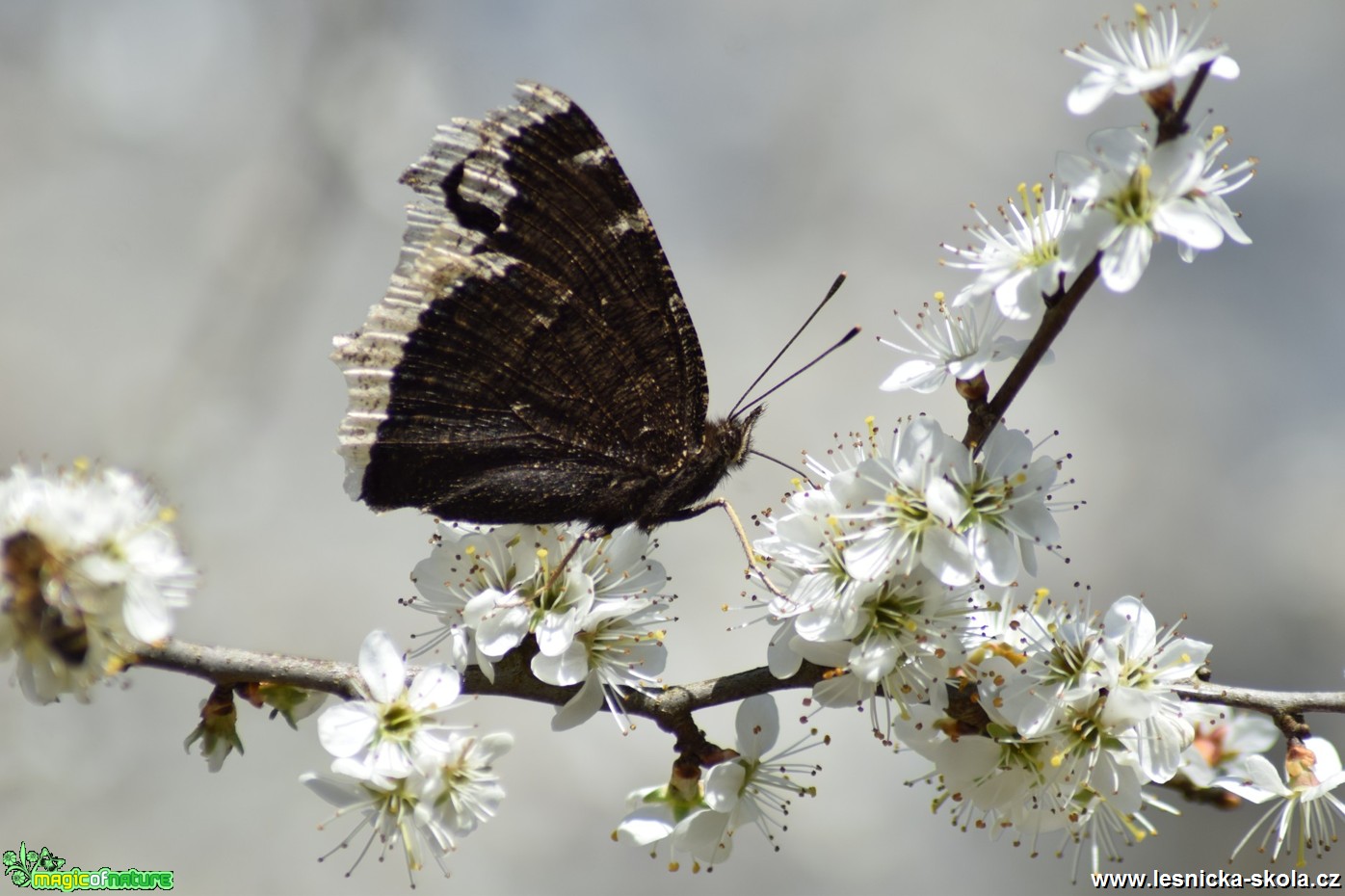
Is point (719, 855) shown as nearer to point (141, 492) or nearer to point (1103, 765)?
point (1103, 765)

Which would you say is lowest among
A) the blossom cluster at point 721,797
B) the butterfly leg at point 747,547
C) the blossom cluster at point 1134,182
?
the blossom cluster at point 721,797

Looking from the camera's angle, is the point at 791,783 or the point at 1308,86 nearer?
Result: the point at 791,783

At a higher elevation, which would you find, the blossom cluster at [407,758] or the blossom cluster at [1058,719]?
the blossom cluster at [1058,719]

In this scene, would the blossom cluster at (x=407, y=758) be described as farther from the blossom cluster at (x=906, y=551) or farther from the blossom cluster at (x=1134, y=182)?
the blossom cluster at (x=1134, y=182)

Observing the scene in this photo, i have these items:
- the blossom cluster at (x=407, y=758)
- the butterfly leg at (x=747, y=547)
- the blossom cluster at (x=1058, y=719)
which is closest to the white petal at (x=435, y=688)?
the blossom cluster at (x=407, y=758)

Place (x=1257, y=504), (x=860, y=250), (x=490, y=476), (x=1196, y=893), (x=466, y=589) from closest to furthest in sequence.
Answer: (x=466, y=589) < (x=490, y=476) < (x=1196, y=893) < (x=1257, y=504) < (x=860, y=250)

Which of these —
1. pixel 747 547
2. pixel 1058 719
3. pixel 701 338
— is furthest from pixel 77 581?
pixel 701 338

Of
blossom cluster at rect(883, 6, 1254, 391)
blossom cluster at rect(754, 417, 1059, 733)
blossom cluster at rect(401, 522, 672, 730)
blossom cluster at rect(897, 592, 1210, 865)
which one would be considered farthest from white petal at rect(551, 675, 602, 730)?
blossom cluster at rect(883, 6, 1254, 391)

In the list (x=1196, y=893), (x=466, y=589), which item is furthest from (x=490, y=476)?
(x=1196, y=893)
